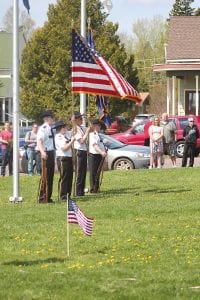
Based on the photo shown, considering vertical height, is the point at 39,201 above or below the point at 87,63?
below

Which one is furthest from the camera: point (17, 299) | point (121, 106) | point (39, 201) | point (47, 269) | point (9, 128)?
point (121, 106)

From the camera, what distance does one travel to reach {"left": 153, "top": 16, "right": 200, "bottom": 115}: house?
1777 inches

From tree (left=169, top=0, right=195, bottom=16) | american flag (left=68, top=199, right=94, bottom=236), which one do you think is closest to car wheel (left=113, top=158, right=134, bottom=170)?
american flag (left=68, top=199, right=94, bottom=236)

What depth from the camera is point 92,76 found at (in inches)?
721

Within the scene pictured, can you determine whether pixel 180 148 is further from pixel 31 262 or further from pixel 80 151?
pixel 31 262

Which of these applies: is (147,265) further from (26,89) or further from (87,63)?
(26,89)

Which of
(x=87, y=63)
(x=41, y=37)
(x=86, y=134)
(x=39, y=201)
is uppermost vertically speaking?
(x=41, y=37)

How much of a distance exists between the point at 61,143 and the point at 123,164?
993cm

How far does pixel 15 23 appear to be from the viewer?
17.8 meters

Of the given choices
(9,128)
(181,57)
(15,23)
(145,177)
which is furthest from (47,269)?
(181,57)

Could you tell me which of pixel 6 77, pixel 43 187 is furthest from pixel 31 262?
pixel 6 77

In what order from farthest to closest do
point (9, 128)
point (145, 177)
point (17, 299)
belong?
point (9, 128) < point (145, 177) < point (17, 299)

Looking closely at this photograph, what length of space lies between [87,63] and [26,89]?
32.5 m

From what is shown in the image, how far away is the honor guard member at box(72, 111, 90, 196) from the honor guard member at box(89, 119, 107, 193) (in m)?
0.55
